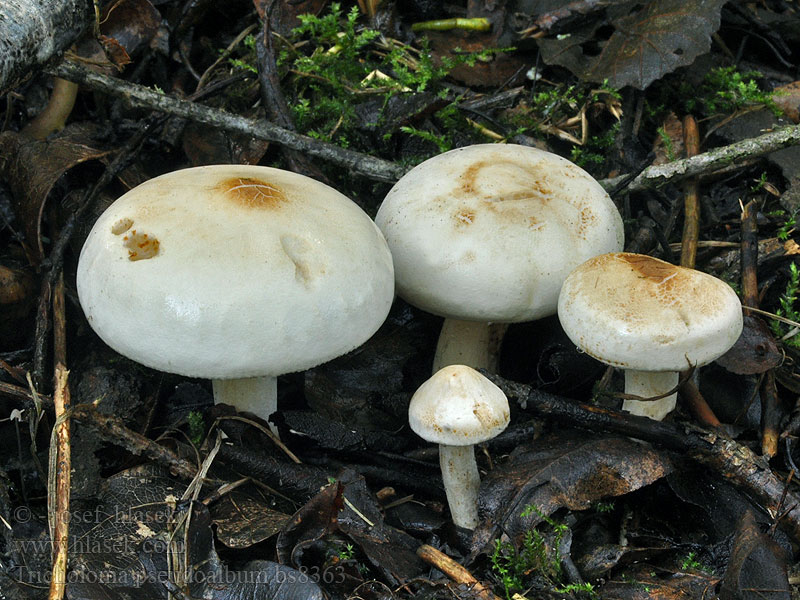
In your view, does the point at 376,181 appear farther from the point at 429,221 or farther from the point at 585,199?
the point at 585,199

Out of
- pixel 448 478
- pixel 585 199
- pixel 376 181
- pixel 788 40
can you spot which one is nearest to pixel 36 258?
pixel 376 181

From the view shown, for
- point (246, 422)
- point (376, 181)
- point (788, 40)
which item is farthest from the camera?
point (788, 40)

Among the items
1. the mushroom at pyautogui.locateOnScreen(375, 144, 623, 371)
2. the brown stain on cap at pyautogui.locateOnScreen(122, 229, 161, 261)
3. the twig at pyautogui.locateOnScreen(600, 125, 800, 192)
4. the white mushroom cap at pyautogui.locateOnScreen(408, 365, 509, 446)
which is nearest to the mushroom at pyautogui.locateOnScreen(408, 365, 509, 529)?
the white mushroom cap at pyautogui.locateOnScreen(408, 365, 509, 446)

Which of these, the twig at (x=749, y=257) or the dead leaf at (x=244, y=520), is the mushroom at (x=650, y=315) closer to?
the twig at (x=749, y=257)

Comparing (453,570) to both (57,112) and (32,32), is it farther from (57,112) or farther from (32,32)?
(57,112)

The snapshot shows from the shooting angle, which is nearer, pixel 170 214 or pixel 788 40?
pixel 170 214

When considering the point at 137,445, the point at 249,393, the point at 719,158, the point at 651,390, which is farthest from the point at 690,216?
the point at 137,445

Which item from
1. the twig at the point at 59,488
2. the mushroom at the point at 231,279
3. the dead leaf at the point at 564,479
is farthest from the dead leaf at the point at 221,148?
the dead leaf at the point at 564,479

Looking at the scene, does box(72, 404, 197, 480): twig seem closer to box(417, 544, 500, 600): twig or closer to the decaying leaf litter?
the decaying leaf litter
